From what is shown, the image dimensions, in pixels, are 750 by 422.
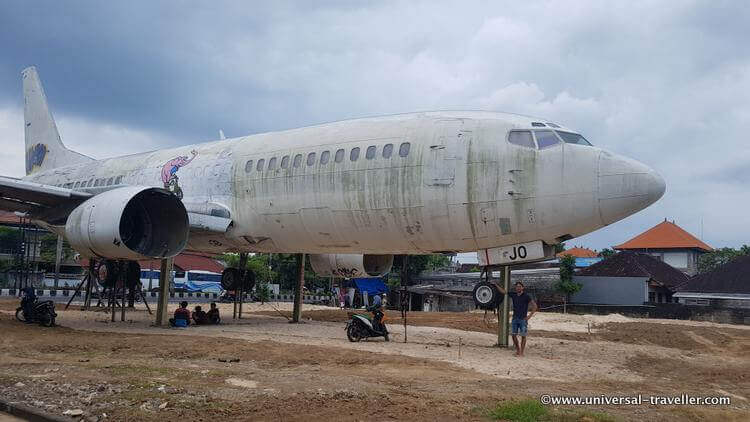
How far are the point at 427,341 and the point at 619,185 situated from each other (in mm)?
6313

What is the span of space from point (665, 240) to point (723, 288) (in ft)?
130

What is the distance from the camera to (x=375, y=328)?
588 inches

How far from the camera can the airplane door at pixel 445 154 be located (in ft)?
Result: 42.1

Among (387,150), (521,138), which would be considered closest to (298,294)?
(387,150)

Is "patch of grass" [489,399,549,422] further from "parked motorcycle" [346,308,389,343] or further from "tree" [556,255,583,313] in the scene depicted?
"tree" [556,255,583,313]

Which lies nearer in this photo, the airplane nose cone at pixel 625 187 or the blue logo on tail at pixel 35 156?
the airplane nose cone at pixel 625 187

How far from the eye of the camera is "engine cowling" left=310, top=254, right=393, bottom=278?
2006cm

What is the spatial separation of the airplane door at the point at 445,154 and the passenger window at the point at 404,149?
50 cm

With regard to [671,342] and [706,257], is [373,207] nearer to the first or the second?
[671,342]

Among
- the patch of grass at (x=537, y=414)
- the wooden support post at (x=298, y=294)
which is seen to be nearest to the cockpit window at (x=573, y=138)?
the patch of grass at (x=537, y=414)

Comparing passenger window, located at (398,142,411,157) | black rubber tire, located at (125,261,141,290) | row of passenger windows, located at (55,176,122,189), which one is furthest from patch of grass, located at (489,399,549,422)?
row of passenger windows, located at (55,176,122,189)

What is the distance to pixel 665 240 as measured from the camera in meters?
75.8

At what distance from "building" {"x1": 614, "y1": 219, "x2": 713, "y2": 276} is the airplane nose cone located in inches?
2560

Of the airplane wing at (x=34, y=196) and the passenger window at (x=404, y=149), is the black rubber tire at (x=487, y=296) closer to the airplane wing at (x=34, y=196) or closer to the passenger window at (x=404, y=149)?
the passenger window at (x=404, y=149)
